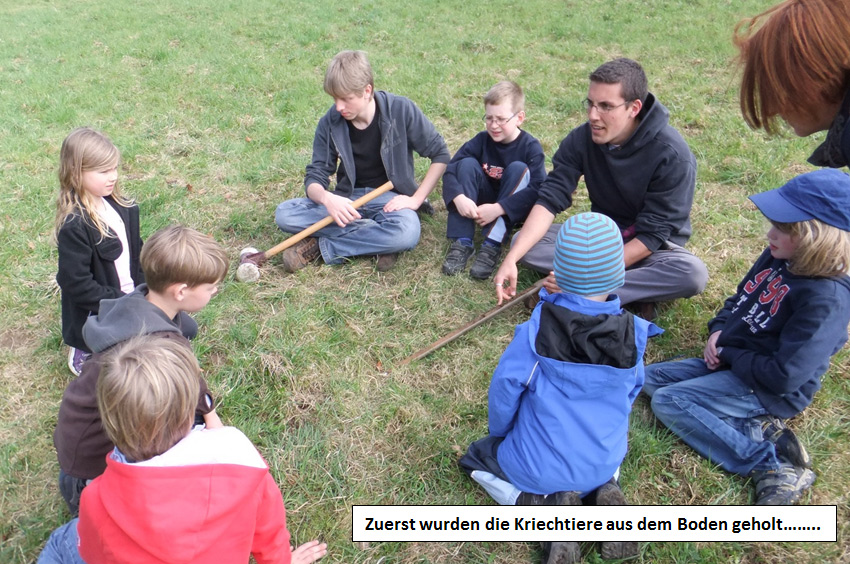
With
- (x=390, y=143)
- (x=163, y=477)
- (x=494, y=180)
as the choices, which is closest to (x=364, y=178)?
(x=390, y=143)

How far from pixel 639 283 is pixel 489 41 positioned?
6112 millimetres

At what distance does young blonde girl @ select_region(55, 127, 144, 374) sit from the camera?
10.0 ft

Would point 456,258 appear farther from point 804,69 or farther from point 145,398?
point 145,398

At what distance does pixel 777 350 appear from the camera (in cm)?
274

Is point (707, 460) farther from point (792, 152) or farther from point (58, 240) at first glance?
point (792, 152)

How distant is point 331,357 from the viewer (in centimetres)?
350

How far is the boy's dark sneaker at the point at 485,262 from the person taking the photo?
13.7ft

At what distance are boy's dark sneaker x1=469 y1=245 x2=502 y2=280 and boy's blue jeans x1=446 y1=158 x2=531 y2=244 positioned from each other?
8 centimetres

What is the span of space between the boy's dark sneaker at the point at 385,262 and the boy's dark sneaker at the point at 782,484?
8.19 ft

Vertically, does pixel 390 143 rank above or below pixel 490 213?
above

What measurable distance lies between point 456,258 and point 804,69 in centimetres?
242

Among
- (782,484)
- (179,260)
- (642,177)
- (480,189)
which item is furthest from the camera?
(480,189)

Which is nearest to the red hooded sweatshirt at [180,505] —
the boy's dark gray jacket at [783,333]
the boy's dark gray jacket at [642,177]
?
the boy's dark gray jacket at [783,333]

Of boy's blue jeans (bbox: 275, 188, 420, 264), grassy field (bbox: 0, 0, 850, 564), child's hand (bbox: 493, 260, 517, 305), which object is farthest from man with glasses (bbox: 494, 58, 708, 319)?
boy's blue jeans (bbox: 275, 188, 420, 264)
